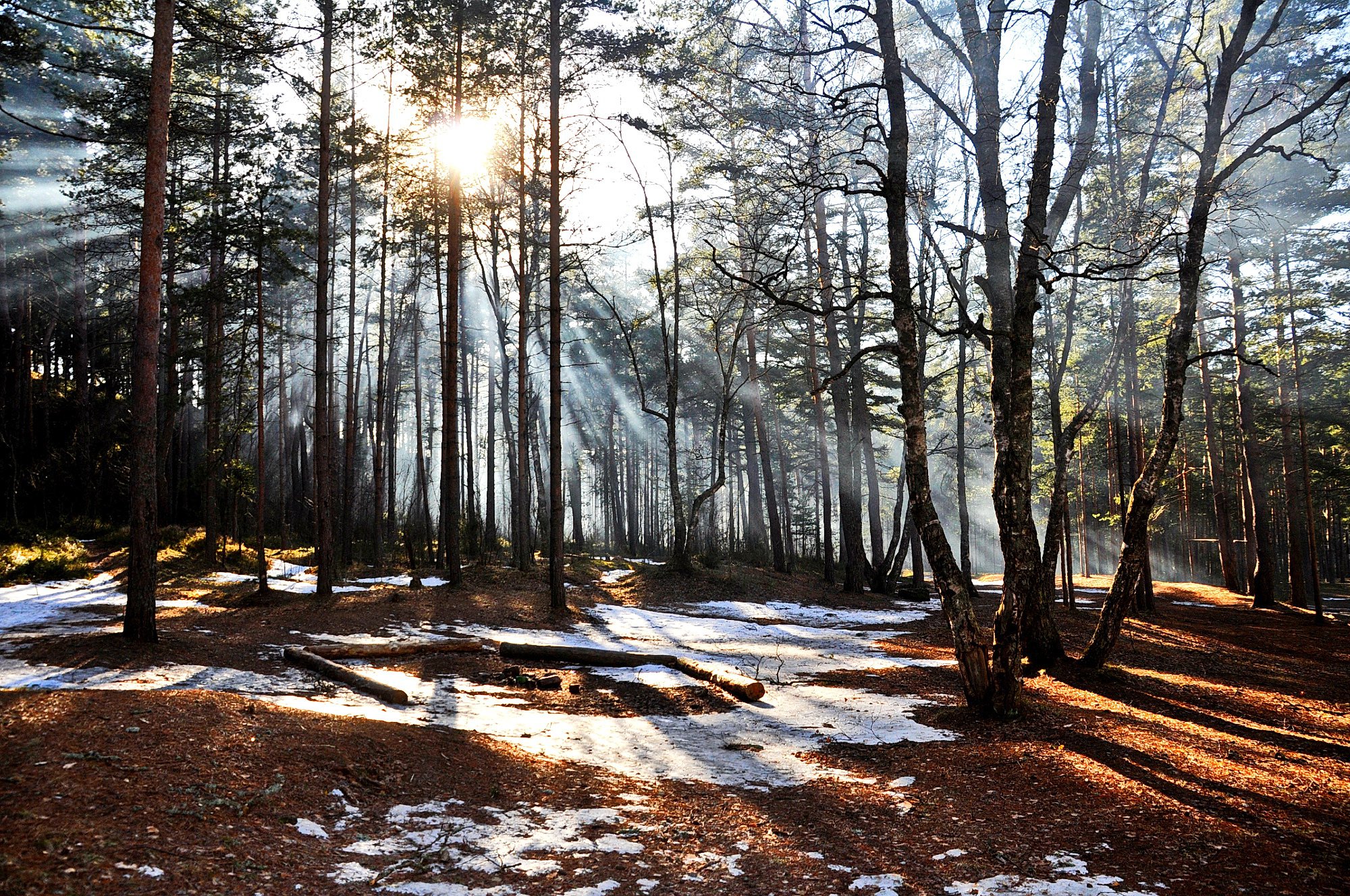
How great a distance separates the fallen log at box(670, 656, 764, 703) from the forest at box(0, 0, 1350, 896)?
0.08 meters

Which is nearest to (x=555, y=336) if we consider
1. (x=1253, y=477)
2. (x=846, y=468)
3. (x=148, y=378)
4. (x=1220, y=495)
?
(x=148, y=378)

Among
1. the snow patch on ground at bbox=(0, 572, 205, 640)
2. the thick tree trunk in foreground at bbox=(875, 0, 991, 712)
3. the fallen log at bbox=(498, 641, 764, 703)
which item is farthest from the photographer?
the fallen log at bbox=(498, 641, 764, 703)

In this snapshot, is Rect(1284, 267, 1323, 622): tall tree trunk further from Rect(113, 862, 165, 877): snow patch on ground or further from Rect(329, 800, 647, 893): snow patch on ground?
Rect(113, 862, 165, 877): snow patch on ground

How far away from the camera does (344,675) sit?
791 centimetres

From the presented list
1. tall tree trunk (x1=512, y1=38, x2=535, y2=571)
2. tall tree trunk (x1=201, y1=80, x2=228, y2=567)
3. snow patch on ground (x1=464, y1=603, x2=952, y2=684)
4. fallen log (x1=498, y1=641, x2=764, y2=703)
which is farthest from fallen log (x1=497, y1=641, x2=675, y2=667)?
tall tree trunk (x1=512, y1=38, x2=535, y2=571)

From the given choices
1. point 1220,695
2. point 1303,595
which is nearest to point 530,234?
point 1220,695

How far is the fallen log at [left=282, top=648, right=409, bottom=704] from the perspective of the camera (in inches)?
293

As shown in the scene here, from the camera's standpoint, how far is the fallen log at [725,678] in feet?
27.5

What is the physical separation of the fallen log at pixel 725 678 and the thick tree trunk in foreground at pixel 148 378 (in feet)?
21.3

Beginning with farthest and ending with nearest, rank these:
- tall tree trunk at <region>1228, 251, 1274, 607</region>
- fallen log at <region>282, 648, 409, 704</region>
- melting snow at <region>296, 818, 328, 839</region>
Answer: tall tree trunk at <region>1228, 251, 1274, 607</region>
fallen log at <region>282, 648, 409, 704</region>
melting snow at <region>296, 818, 328, 839</region>

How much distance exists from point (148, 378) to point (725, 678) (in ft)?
25.1

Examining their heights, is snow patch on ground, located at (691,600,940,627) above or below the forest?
below

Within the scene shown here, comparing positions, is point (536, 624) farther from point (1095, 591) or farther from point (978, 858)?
point (1095, 591)

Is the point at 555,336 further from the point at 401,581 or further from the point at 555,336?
the point at 401,581
